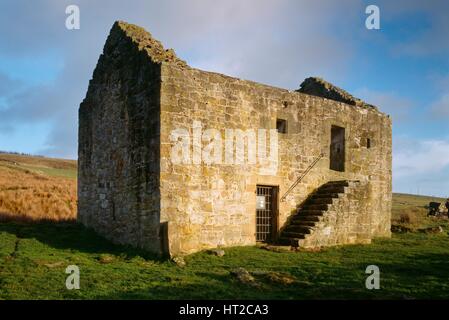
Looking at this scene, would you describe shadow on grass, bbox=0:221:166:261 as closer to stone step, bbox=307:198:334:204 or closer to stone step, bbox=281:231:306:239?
stone step, bbox=281:231:306:239

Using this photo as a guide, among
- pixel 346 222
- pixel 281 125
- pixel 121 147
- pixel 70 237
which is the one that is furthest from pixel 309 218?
pixel 70 237

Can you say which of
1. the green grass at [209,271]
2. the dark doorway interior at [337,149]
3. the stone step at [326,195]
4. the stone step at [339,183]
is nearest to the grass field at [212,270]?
the green grass at [209,271]

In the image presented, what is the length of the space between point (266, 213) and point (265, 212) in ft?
0.19

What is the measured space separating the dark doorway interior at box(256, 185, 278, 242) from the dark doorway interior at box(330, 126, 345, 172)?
3.97m

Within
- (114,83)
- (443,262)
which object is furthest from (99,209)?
(443,262)

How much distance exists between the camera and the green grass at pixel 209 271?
8.45m

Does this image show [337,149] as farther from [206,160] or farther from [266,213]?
[206,160]

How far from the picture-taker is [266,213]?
15.1 m

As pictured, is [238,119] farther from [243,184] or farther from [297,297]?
[297,297]

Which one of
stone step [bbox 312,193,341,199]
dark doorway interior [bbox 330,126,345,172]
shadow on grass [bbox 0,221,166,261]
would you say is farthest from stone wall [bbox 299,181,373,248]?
shadow on grass [bbox 0,221,166,261]

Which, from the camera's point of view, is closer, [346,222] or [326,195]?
[346,222]

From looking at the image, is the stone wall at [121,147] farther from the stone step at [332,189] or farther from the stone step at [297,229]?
the stone step at [332,189]

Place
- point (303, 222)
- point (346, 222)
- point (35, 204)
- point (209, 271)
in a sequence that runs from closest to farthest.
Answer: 1. point (209, 271)
2. point (303, 222)
3. point (346, 222)
4. point (35, 204)

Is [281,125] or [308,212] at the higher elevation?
[281,125]
